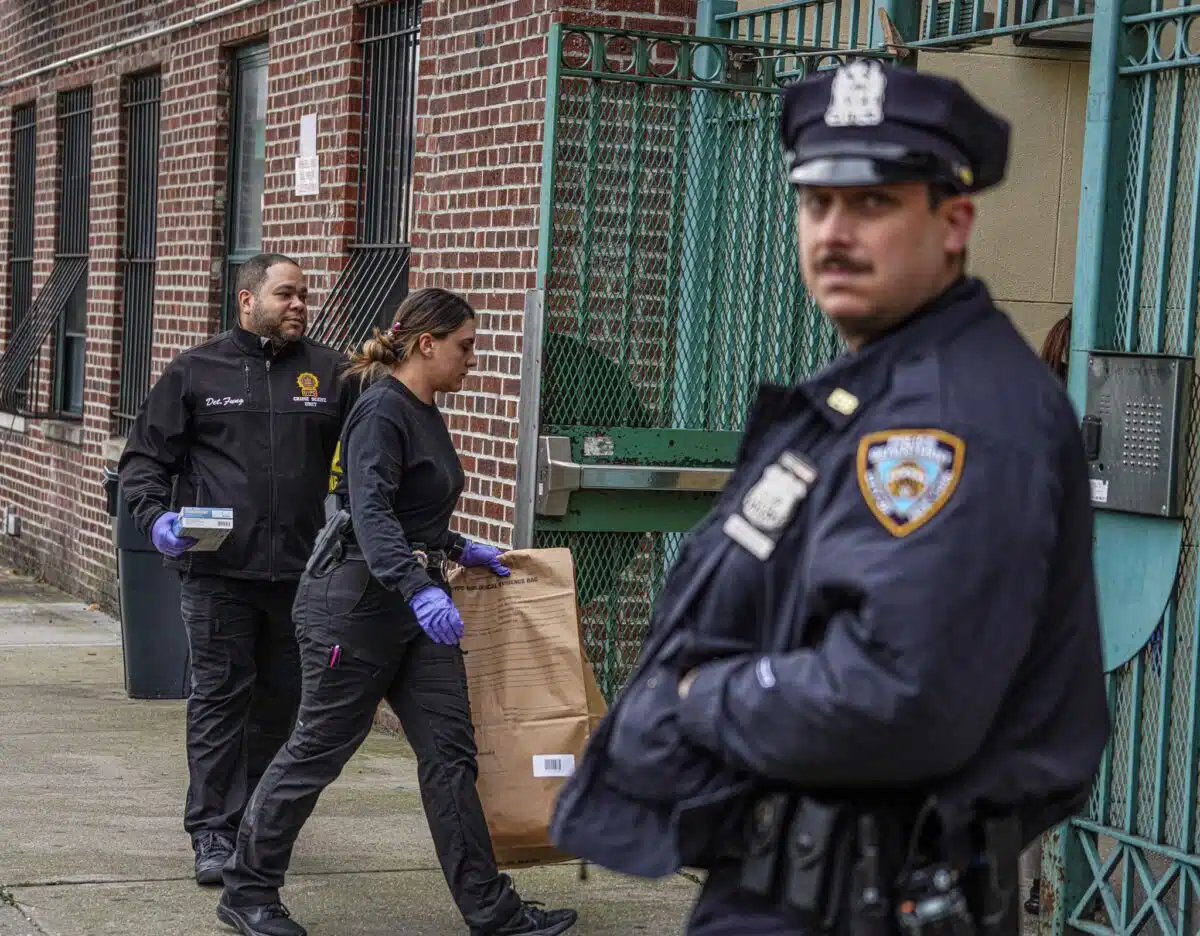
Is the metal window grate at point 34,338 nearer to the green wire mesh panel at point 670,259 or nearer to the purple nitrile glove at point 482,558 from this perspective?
the green wire mesh panel at point 670,259

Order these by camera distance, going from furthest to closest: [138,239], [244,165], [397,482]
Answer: [138,239], [244,165], [397,482]

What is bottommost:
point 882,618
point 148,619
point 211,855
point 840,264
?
point 211,855

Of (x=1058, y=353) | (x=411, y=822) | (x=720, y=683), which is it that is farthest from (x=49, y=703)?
(x=720, y=683)

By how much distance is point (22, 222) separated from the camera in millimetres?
15617

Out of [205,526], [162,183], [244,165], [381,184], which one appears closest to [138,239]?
[162,183]

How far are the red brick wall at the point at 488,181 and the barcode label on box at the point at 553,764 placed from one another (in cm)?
218

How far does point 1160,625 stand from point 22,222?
40.0ft

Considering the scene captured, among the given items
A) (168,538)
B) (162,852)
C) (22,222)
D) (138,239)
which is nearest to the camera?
(168,538)

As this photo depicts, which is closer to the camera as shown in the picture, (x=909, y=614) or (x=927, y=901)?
(x=909, y=614)

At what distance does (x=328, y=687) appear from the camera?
5.54 metres

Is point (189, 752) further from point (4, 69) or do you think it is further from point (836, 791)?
point (4, 69)

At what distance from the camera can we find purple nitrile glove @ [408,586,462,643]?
5.32 metres

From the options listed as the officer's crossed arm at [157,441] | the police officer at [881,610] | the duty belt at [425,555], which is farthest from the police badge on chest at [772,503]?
the officer's crossed arm at [157,441]

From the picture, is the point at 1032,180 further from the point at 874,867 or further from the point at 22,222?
the point at 22,222
